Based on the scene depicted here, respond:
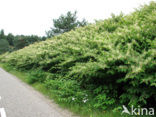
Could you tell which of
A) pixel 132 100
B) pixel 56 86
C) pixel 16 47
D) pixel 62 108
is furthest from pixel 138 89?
pixel 16 47

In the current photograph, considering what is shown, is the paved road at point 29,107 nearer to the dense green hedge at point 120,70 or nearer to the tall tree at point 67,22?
the dense green hedge at point 120,70

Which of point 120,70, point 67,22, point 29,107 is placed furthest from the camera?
point 67,22

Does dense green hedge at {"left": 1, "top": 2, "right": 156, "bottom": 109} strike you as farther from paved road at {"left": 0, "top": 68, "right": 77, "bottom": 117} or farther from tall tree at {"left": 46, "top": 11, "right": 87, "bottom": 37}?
tall tree at {"left": 46, "top": 11, "right": 87, "bottom": 37}

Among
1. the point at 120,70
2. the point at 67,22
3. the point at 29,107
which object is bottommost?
the point at 29,107

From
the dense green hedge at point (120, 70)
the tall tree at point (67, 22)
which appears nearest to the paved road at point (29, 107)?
the dense green hedge at point (120, 70)

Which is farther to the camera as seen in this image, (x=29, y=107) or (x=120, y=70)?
(x=29, y=107)

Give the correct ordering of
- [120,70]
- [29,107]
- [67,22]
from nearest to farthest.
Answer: [120,70]
[29,107]
[67,22]

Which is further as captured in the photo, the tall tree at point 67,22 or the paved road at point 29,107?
the tall tree at point 67,22

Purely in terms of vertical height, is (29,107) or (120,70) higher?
(120,70)

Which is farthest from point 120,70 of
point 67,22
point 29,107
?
point 67,22

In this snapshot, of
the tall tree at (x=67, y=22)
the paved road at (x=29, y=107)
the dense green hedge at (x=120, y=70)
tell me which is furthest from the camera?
the tall tree at (x=67, y=22)

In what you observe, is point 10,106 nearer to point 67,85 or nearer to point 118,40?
point 67,85

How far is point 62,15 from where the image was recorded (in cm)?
3750

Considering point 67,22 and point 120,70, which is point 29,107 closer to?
point 120,70
